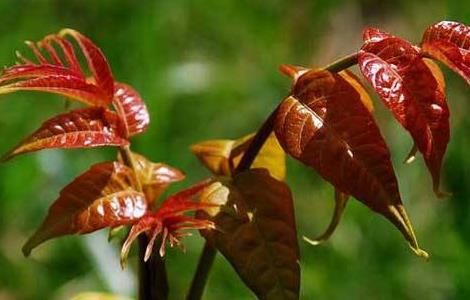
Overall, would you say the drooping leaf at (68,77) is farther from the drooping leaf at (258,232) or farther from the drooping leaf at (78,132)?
the drooping leaf at (258,232)

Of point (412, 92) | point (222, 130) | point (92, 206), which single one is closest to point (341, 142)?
point (412, 92)

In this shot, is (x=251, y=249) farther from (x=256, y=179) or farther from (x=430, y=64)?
(x=430, y=64)

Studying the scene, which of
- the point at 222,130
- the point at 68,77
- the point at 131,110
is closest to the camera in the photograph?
the point at 68,77

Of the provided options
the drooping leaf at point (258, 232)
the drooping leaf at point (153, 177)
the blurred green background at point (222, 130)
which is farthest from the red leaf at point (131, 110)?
the blurred green background at point (222, 130)

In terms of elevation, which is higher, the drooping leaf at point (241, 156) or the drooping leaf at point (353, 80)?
the drooping leaf at point (353, 80)

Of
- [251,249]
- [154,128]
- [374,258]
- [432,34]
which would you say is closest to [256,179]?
[251,249]

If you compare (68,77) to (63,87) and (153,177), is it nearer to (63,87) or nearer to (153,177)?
(63,87)
